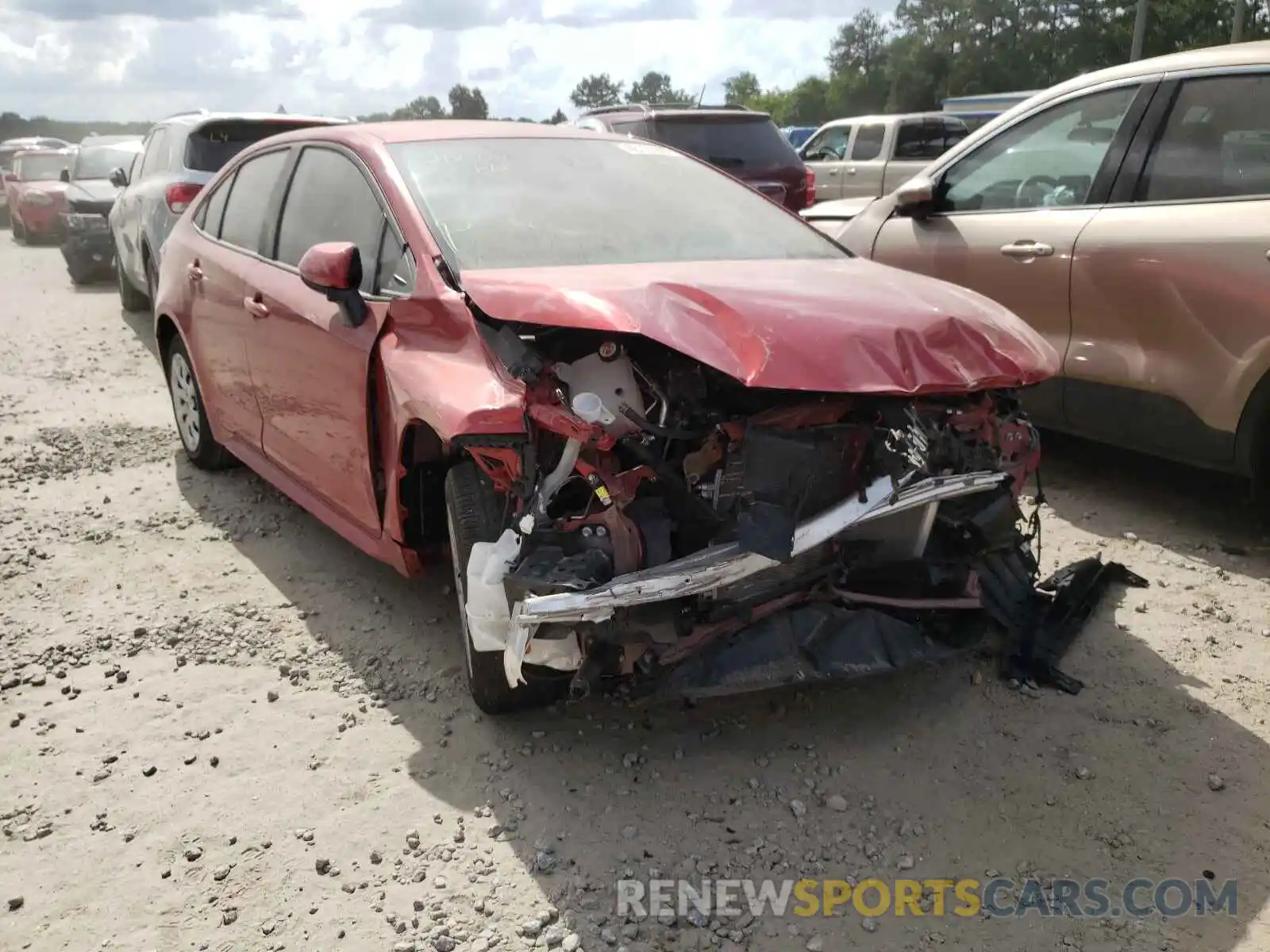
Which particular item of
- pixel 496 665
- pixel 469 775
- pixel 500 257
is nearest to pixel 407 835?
pixel 469 775

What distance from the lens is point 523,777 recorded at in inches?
116

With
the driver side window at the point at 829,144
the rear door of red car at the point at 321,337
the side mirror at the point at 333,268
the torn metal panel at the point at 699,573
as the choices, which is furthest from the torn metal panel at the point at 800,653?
the driver side window at the point at 829,144

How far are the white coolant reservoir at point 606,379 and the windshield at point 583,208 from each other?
0.53 metres

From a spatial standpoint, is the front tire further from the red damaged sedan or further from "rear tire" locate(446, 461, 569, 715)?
"rear tire" locate(446, 461, 569, 715)

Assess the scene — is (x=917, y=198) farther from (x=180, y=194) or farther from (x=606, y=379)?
(x=180, y=194)

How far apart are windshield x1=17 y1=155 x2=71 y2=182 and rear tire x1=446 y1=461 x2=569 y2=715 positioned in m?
18.0

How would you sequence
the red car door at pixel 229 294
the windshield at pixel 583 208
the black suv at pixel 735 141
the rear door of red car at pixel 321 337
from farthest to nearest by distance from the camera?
the black suv at pixel 735 141
the red car door at pixel 229 294
the rear door of red car at pixel 321 337
the windshield at pixel 583 208

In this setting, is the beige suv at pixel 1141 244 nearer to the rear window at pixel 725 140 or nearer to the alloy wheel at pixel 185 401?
the alloy wheel at pixel 185 401

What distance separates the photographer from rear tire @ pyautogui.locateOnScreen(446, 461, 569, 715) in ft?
10.0

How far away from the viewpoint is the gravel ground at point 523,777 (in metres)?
2.46

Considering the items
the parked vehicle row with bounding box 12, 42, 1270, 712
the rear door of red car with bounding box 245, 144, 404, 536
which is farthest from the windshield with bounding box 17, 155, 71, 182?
the rear door of red car with bounding box 245, 144, 404, 536

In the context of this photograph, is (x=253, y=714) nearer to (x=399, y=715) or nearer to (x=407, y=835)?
(x=399, y=715)

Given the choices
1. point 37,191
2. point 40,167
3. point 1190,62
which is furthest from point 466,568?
point 40,167

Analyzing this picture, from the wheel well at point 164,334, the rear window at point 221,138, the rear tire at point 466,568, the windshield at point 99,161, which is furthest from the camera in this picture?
the windshield at point 99,161
